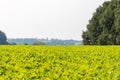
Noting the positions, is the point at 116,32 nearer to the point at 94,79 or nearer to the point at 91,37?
the point at 91,37

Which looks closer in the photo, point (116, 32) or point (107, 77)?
point (107, 77)

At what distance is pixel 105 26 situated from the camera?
8038 centimetres

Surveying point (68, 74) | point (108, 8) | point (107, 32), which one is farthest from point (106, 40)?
point (68, 74)

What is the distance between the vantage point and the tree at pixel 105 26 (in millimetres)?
76750

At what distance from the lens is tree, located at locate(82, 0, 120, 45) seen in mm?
76750

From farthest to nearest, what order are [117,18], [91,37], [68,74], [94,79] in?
[91,37]
[117,18]
[68,74]
[94,79]

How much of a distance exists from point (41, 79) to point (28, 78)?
33 cm

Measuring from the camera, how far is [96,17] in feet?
277

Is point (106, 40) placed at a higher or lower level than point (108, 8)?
lower

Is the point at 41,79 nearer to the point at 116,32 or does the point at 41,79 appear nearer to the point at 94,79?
the point at 94,79

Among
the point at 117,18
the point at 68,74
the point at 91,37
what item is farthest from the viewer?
the point at 91,37

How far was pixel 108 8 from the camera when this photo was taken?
82.1 m

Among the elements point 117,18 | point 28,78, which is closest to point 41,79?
point 28,78

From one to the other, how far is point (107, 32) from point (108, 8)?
5794 mm
